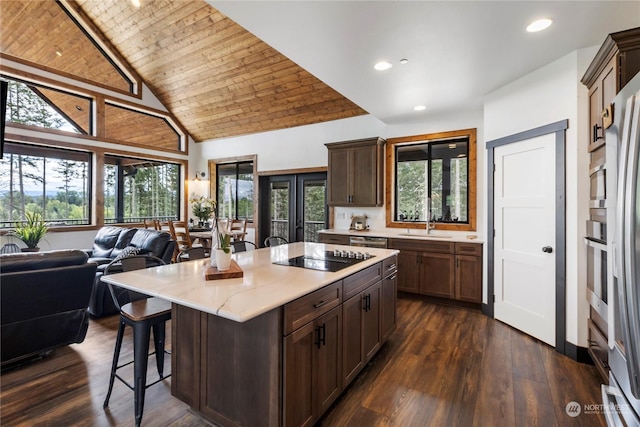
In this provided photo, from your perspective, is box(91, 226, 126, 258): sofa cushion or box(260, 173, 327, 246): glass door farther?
box(260, 173, 327, 246): glass door

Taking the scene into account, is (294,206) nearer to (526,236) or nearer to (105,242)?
(105,242)

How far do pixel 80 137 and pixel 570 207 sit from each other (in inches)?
304

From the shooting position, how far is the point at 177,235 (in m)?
5.62

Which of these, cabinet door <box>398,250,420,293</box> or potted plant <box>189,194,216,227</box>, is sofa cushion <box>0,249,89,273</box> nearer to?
cabinet door <box>398,250,420,293</box>

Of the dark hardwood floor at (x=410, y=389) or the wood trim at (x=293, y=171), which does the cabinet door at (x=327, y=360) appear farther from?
the wood trim at (x=293, y=171)

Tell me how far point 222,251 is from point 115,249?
378 cm

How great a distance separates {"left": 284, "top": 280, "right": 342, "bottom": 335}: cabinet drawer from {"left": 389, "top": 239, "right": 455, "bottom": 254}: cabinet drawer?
102 inches

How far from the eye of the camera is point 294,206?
6.43 m

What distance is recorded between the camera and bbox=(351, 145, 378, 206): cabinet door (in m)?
5.00

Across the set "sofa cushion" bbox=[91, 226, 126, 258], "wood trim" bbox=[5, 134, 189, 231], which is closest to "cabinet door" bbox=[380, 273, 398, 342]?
"sofa cushion" bbox=[91, 226, 126, 258]

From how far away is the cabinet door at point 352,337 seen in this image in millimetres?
2055

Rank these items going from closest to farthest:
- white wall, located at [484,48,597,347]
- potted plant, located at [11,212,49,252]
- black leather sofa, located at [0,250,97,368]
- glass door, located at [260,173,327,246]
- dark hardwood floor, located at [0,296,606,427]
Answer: dark hardwood floor, located at [0,296,606,427] < black leather sofa, located at [0,250,97,368] < white wall, located at [484,48,597,347] < potted plant, located at [11,212,49,252] < glass door, located at [260,173,327,246]

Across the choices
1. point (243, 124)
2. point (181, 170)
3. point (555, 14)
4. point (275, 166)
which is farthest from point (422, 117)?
point (181, 170)

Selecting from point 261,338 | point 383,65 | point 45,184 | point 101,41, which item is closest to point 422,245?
point 383,65
